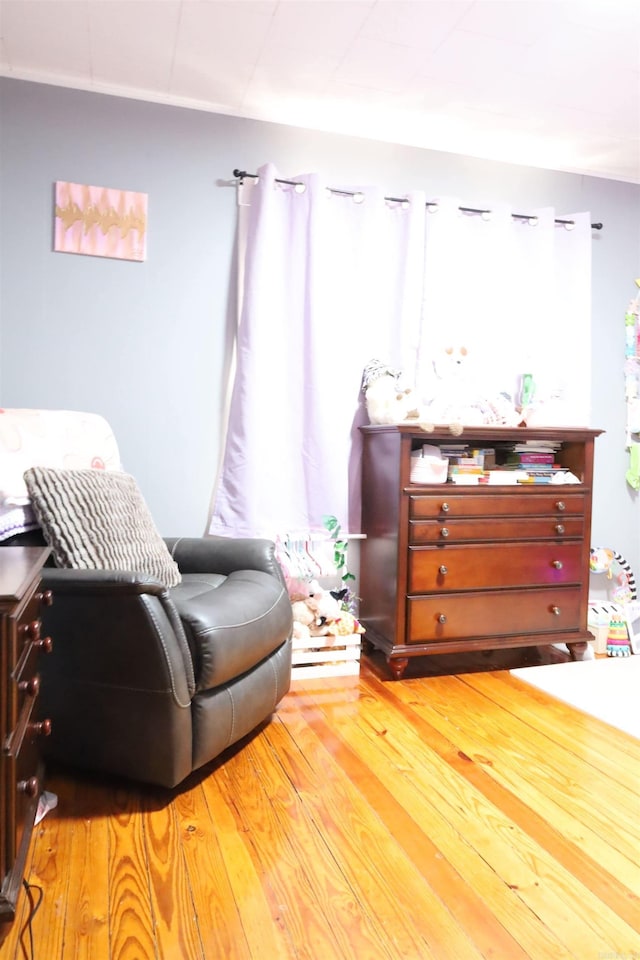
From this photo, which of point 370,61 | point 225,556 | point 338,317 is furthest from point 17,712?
point 370,61

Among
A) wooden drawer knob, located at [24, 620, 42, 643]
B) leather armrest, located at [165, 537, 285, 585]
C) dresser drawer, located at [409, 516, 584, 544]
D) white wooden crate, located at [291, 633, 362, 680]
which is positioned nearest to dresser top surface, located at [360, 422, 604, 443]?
dresser drawer, located at [409, 516, 584, 544]

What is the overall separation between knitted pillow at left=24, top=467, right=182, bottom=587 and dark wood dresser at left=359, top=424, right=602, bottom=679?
0.95m

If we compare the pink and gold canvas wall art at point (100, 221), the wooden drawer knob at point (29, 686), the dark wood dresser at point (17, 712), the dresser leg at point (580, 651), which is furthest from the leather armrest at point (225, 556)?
the dresser leg at point (580, 651)

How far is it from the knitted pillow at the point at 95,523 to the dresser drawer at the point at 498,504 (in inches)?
40.1

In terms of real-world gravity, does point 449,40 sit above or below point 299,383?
above

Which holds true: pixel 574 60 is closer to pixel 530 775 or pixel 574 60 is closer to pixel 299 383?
pixel 299 383

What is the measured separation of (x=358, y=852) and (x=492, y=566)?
1.46 meters

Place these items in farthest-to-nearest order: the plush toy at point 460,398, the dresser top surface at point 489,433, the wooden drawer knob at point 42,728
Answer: the plush toy at point 460,398, the dresser top surface at point 489,433, the wooden drawer knob at point 42,728

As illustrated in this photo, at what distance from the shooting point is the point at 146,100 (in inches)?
108

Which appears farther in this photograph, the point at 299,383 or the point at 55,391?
the point at 299,383

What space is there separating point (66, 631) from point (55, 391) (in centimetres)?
130

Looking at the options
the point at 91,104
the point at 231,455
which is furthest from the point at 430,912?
the point at 91,104

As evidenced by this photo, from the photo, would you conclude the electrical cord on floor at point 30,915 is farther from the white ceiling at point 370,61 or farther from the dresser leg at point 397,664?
the white ceiling at point 370,61

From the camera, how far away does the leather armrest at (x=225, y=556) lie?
7.71ft
